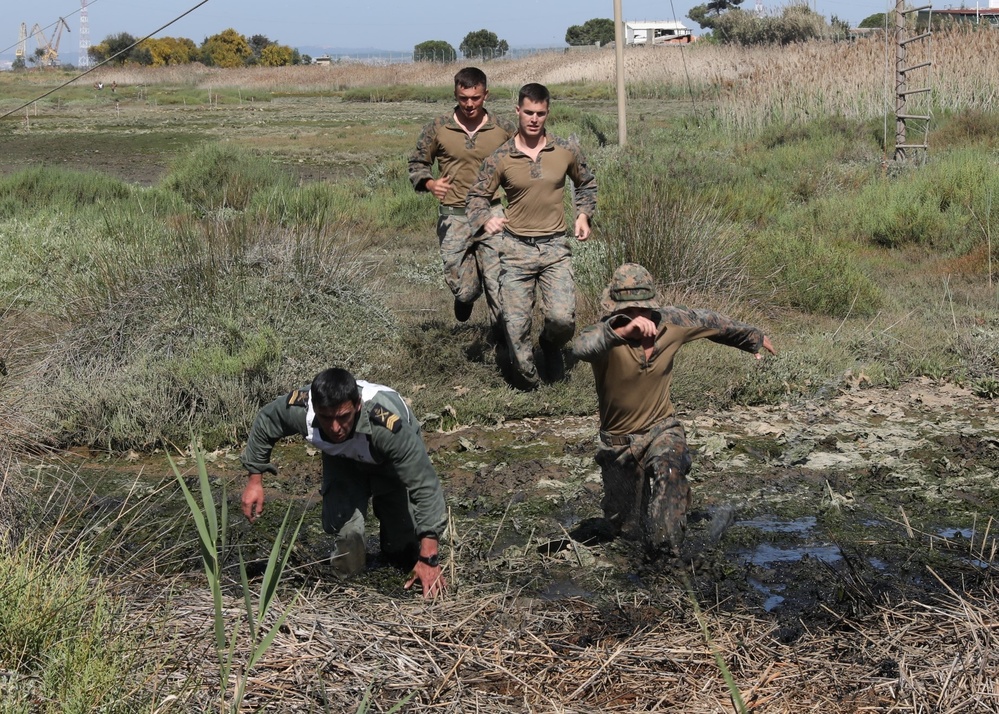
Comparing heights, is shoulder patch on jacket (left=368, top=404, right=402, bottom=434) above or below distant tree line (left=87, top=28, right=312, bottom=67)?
below

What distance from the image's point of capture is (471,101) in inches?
327

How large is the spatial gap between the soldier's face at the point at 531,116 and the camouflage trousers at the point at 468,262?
88 centimetres

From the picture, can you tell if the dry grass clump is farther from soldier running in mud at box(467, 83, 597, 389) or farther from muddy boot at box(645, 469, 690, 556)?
soldier running in mud at box(467, 83, 597, 389)

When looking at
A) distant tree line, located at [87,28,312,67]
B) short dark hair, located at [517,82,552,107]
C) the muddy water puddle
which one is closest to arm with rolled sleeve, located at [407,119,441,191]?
short dark hair, located at [517,82,552,107]

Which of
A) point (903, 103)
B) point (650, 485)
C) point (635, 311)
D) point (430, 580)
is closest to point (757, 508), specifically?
point (650, 485)

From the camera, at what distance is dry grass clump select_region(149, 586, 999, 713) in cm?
398

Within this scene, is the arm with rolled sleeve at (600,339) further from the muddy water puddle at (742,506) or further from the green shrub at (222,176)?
the green shrub at (222,176)

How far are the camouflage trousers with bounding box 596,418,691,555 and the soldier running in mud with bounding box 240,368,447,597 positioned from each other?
3.48 feet

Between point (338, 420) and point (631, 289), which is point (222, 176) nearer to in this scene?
point (631, 289)

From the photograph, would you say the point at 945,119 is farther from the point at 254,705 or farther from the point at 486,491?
the point at 254,705

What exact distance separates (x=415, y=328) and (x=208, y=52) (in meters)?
86.9

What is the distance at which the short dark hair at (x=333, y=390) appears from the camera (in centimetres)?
447

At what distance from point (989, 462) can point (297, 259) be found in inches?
205

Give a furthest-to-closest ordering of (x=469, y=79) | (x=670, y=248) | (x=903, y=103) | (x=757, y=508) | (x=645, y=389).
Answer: (x=903, y=103) → (x=670, y=248) → (x=469, y=79) → (x=757, y=508) → (x=645, y=389)
